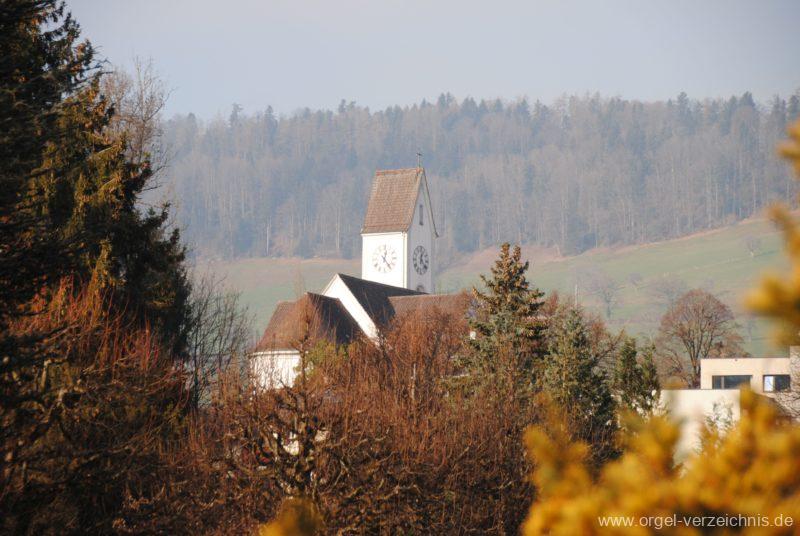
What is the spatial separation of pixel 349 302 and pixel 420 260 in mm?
16646

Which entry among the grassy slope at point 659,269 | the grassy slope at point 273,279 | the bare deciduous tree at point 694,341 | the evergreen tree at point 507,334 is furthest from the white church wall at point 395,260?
the grassy slope at point 273,279

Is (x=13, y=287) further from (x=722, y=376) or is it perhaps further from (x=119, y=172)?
(x=722, y=376)

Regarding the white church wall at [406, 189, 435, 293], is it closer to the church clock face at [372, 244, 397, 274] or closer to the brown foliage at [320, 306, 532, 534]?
the church clock face at [372, 244, 397, 274]

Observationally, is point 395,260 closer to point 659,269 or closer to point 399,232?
point 399,232

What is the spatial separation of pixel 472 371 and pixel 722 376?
32.3 metres

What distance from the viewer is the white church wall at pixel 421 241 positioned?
79750 mm

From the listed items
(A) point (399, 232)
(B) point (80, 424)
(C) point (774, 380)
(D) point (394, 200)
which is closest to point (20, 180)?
(B) point (80, 424)

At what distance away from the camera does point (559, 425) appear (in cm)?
340

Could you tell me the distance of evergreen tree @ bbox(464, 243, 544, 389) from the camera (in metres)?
30.8

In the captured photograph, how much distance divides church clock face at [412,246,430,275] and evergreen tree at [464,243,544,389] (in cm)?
4313

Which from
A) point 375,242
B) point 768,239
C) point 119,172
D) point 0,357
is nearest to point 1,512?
point 0,357

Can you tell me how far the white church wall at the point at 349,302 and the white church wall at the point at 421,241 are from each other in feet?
41.6

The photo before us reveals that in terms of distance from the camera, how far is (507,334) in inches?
1304

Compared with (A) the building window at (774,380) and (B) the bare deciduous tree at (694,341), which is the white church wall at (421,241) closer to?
(B) the bare deciduous tree at (694,341)
